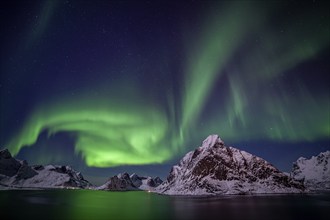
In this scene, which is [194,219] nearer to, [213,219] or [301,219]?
[213,219]

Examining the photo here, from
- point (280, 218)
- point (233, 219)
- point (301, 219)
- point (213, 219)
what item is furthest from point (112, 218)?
point (301, 219)

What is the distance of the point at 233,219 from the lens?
302 feet

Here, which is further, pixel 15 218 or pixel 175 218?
pixel 175 218

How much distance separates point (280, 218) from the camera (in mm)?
94500

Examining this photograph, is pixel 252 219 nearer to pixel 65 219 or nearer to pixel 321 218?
pixel 321 218

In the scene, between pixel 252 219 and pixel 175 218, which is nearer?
pixel 252 219

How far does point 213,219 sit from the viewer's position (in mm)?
92625

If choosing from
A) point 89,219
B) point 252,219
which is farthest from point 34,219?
point 252,219

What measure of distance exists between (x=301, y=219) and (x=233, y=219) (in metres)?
22.2

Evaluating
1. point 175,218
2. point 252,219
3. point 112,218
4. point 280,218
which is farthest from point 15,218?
point 280,218

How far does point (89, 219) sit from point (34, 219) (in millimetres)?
16710

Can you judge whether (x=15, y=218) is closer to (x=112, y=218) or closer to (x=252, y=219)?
(x=112, y=218)

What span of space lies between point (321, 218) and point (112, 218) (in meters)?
68.7

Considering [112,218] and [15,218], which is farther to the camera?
[112,218]
